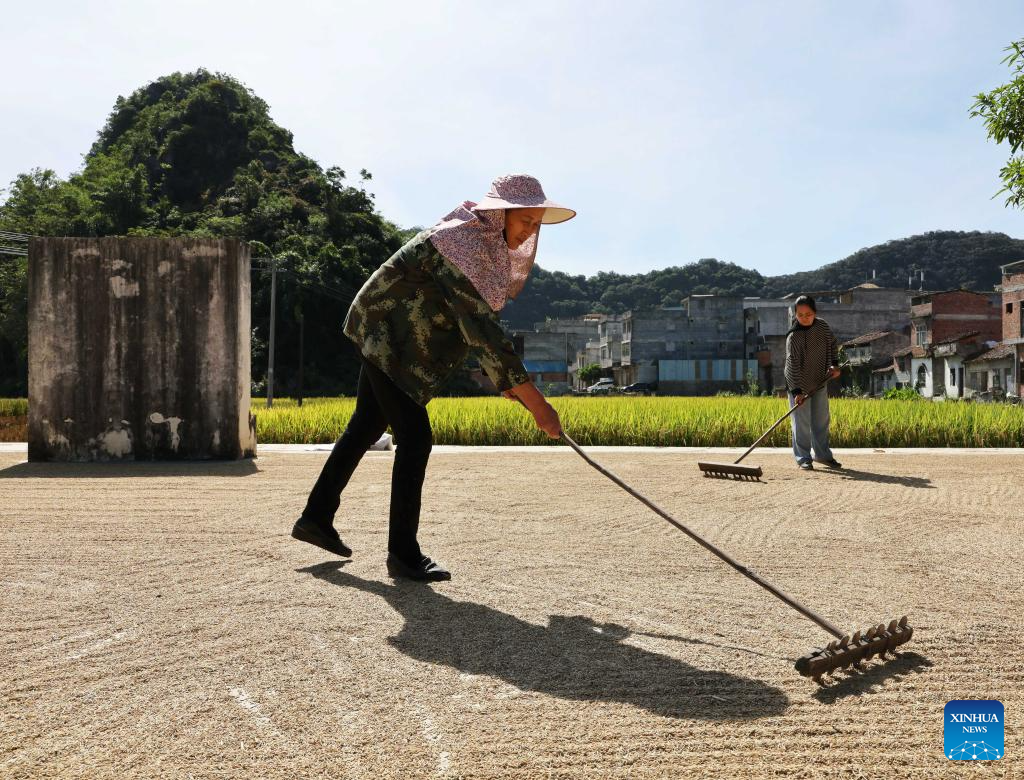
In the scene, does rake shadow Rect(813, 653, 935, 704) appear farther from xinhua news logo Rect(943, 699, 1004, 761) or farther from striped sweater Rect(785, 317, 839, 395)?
striped sweater Rect(785, 317, 839, 395)

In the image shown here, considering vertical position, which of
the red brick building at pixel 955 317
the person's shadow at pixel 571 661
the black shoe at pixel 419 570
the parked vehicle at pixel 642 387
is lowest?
the person's shadow at pixel 571 661

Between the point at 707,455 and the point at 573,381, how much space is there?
73.2 m

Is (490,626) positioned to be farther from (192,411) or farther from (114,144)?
(114,144)

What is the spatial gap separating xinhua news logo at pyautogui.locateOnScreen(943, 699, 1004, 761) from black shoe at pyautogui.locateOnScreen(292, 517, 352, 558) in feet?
7.38

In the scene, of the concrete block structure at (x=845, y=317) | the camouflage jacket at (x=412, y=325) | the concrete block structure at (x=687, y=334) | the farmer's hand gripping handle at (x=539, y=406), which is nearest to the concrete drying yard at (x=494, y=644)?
the farmer's hand gripping handle at (x=539, y=406)

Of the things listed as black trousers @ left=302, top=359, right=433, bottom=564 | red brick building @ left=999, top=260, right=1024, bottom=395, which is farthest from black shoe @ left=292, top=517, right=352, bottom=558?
red brick building @ left=999, top=260, right=1024, bottom=395

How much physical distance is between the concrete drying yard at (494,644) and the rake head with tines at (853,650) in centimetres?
4

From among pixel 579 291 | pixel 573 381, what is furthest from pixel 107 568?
pixel 579 291

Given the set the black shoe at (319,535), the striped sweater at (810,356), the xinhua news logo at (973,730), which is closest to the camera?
the xinhua news logo at (973,730)

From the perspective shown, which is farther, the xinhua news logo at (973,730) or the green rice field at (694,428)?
the green rice field at (694,428)

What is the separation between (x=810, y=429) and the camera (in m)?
8.05

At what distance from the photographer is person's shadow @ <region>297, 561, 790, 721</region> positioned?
205cm

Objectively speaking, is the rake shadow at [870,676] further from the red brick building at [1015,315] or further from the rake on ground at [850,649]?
the red brick building at [1015,315]

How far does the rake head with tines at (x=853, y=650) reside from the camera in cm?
213
